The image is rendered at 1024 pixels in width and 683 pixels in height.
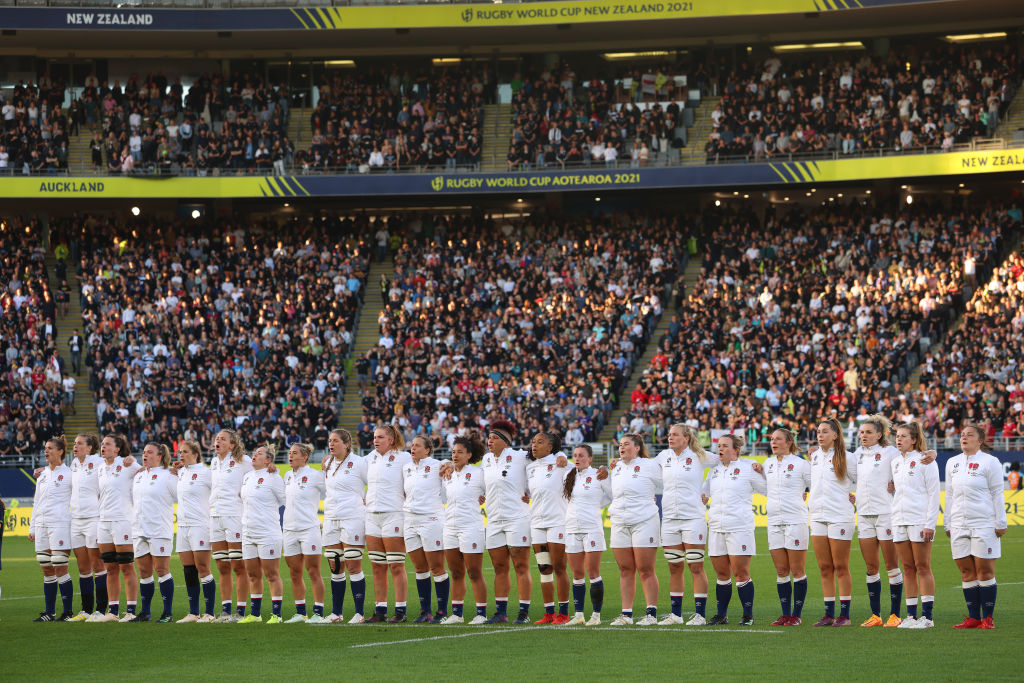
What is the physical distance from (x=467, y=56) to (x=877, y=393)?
63.3 ft

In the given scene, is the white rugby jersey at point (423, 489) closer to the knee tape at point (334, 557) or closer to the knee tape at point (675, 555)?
the knee tape at point (334, 557)

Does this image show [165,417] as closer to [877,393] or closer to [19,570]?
[19,570]

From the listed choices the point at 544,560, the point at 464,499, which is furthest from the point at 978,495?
the point at 464,499

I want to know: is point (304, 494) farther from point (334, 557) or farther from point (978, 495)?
point (978, 495)

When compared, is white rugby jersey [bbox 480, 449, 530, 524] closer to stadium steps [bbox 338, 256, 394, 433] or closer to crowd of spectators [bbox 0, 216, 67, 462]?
crowd of spectators [bbox 0, 216, 67, 462]

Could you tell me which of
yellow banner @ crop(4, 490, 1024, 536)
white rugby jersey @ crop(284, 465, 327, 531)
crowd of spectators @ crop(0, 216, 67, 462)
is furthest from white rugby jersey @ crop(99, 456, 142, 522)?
crowd of spectators @ crop(0, 216, 67, 462)

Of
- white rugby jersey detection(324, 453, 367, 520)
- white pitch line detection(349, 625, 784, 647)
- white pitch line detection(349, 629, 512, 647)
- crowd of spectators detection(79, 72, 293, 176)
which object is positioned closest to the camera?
white pitch line detection(349, 629, 512, 647)

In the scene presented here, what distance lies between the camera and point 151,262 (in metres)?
43.2

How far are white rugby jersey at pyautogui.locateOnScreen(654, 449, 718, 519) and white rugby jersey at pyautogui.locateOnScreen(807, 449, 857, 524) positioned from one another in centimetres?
121

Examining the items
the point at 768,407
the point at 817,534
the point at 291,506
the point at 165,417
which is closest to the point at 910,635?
the point at 817,534

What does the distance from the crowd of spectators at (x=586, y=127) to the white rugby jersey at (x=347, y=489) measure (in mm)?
27534

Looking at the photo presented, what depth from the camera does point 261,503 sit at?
1673 centimetres

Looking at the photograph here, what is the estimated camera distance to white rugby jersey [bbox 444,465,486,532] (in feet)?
52.6

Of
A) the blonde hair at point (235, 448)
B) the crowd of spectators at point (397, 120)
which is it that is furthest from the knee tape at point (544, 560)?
the crowd of spectators at point (397, 120)
